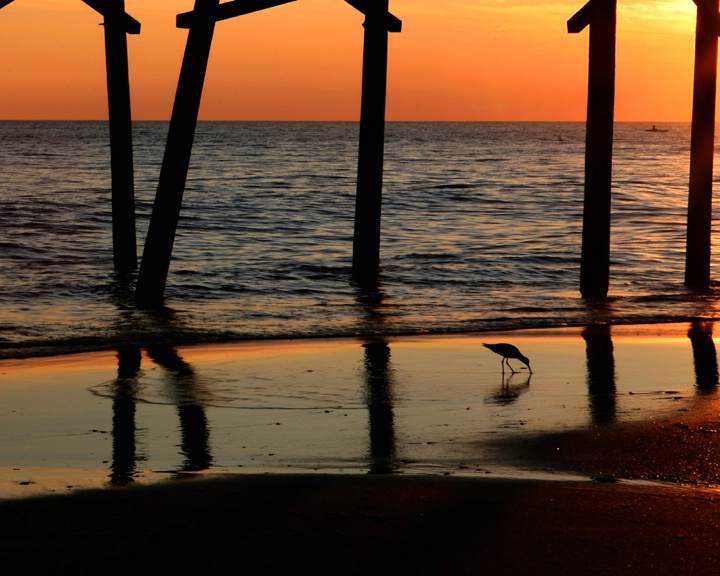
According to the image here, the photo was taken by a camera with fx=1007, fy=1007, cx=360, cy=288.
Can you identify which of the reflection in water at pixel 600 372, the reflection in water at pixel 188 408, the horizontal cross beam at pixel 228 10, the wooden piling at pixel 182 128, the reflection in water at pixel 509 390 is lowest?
the reflection in water at pixel 188 408

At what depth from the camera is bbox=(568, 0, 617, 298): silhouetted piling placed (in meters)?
9.96

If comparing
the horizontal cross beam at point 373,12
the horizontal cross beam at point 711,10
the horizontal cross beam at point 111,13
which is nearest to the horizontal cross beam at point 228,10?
the horizontal cross beam at point 373,12

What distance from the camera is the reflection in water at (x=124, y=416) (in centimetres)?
460

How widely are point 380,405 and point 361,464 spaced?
53.8 inches

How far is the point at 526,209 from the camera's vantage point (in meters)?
27.1

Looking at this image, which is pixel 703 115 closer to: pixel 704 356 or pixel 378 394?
pixel 704 356

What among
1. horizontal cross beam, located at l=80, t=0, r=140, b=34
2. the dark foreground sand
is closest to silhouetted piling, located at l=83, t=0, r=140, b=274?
horizontal cross beam, located at l=80, t=0, r=140, b=34

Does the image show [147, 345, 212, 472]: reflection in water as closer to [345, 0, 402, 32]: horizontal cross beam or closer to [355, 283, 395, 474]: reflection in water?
[355, 283, 395, 474]: reflection in water

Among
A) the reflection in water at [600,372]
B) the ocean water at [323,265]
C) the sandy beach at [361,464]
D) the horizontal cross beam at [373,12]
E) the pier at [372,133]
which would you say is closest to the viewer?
the sandy beach at [361,464]

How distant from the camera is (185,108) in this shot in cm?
924

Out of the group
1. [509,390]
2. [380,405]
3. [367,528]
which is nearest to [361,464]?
[367,528]

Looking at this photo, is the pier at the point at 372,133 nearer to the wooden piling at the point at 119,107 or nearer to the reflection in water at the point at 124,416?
the wooden piling at the point at 119,107

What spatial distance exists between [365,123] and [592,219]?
269 centimetres

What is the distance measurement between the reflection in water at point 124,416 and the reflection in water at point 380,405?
3.73 feet
